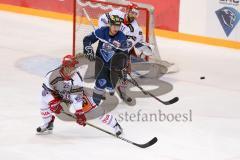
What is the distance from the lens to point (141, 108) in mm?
7125

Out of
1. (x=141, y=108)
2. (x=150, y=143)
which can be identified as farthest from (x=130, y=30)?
(x=150, y=143)

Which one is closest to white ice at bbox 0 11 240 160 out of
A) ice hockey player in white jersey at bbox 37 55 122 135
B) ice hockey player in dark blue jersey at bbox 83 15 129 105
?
ice hockey player in white jersey at bbox 37 55 122 135

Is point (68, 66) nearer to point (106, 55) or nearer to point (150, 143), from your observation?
point (150, 143)

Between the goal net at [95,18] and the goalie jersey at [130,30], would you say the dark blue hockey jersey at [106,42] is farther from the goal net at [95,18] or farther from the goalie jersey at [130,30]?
the goal net at [95,18]

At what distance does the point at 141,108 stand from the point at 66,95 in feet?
4.45

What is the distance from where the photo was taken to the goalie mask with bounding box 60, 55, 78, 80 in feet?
19.0

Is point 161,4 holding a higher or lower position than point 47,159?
higher

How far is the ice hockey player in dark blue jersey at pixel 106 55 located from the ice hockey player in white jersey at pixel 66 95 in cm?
85

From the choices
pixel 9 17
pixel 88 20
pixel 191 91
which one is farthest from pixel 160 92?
pixel 9 17

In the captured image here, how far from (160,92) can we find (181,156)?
2.05m

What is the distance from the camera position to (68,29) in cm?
1083

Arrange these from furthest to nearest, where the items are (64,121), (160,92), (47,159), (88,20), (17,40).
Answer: (17,40)
(88,20)
(160,92)
(64,121)
(47,159)

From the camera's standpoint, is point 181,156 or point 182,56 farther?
point 182,56

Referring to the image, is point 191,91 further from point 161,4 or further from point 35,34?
point 35,34
